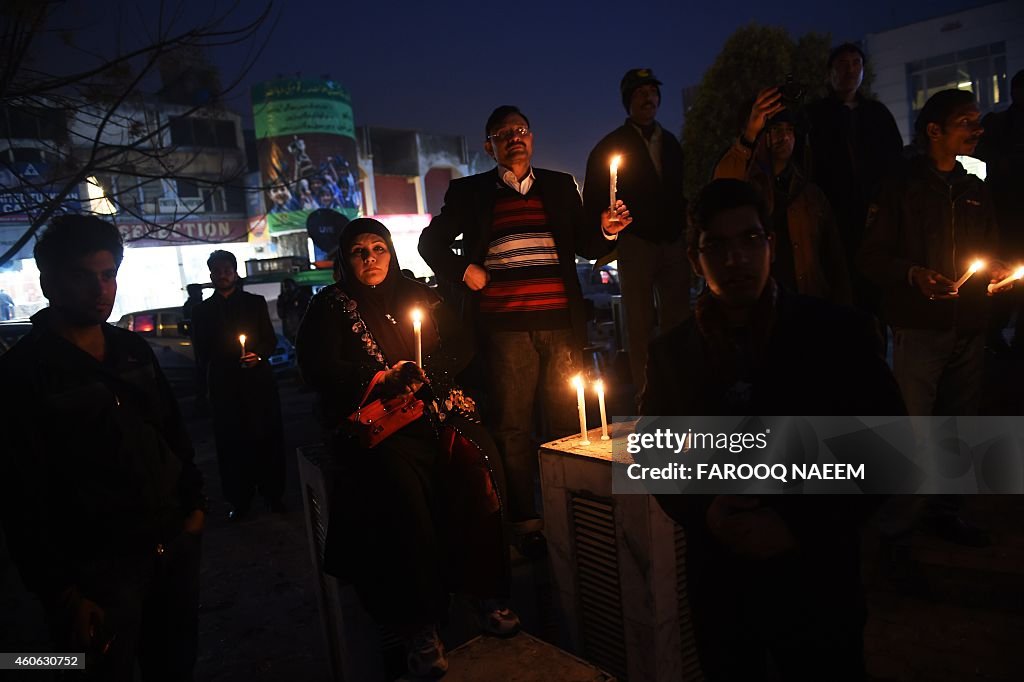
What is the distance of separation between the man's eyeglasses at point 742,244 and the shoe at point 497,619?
2054mm

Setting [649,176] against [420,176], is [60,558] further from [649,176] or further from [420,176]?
[420,176]

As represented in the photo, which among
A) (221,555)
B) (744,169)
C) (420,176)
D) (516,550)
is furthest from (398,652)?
(420,176)

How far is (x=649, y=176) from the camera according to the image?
15.2 feet

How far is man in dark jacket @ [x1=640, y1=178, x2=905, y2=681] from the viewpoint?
6.03ft

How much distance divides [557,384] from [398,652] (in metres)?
1.69

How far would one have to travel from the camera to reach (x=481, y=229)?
151 inches

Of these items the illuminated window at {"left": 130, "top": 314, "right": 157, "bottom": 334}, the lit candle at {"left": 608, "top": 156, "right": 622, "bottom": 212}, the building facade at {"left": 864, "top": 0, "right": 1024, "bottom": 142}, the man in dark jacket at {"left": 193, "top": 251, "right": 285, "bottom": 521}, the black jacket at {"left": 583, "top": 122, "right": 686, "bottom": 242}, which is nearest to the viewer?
the lit candle at {"left": 608, "top": 156, "right": 622, "bottom": 212}

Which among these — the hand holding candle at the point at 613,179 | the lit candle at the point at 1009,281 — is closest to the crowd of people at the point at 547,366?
the lit candle at the point at 1009,281

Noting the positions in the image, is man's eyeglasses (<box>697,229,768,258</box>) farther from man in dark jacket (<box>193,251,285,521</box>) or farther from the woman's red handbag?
man in dark jacket (<box>193,251,285,521</box>)

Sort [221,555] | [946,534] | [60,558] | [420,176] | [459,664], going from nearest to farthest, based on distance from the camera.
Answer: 1. [60,558]
2. [459,664]
3. [946,534]
4. [221,555]
5. [420,176]

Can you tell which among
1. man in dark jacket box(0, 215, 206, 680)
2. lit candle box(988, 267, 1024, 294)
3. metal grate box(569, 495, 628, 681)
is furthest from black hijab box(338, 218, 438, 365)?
lit candle box(988, 267, 1024, 294)

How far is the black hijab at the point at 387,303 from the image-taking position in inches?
136

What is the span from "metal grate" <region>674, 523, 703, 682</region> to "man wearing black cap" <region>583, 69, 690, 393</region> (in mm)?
2189

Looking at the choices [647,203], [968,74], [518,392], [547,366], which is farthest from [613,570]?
[968,74]
